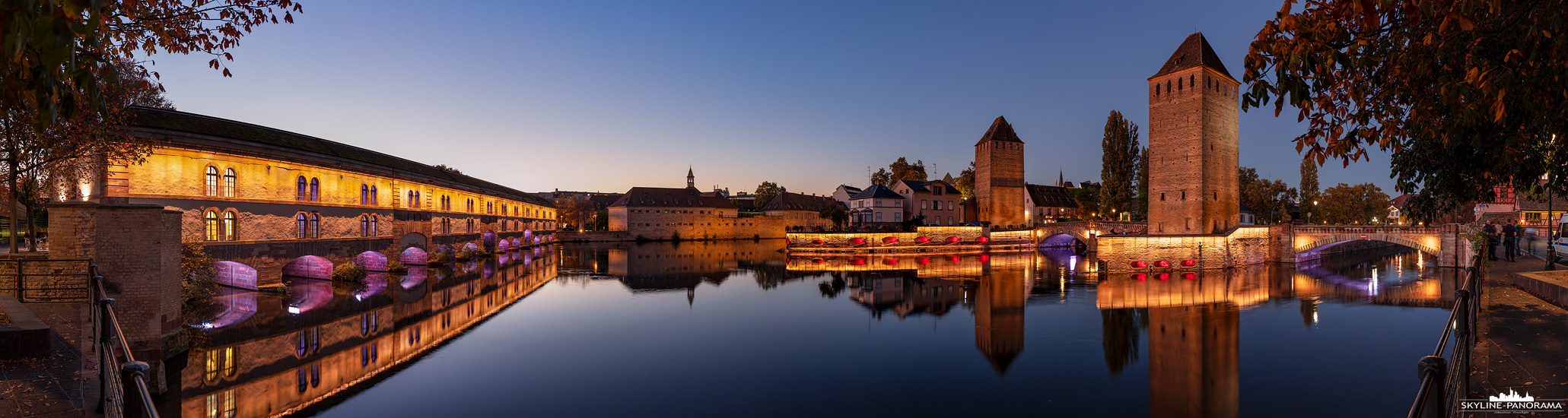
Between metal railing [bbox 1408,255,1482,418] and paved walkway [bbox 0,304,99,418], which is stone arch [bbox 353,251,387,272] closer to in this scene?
paved walkway [bbox 0,304,99,418]

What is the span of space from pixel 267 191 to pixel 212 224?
2.02 metres

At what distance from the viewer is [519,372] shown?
39.5 feet

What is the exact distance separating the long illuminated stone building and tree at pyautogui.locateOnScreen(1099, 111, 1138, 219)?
49.8m

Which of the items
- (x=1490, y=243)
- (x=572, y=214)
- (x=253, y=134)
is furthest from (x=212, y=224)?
(x=572, y=214)

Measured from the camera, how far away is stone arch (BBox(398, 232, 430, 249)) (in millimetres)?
27866

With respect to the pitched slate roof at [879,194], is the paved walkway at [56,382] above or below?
below

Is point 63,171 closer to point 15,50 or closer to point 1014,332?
point 15,50

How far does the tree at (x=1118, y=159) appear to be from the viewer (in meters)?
50.5

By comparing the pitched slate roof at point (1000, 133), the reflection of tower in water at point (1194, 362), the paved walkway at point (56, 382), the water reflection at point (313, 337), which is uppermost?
the pitched slate roof at point (1000, 133)

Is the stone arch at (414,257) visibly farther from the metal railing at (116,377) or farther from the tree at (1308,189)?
the tree at (1308,189)

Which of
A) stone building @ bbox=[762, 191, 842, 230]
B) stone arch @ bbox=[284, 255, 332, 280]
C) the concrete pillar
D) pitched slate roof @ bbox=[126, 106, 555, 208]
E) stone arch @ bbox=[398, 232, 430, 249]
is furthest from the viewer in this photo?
stone building @ bbox=[762, 191, 842, 230]

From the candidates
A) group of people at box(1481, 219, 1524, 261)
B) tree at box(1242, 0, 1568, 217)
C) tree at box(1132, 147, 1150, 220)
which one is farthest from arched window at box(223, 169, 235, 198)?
tree at box(1132, 147, 1150, 220)

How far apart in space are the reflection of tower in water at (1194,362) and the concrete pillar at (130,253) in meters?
16.4

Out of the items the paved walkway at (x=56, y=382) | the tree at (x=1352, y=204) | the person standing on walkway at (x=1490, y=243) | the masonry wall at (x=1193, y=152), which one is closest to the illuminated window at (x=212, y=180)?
the paved walkway at (x=56, y=382)
